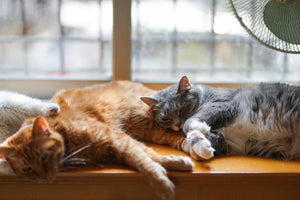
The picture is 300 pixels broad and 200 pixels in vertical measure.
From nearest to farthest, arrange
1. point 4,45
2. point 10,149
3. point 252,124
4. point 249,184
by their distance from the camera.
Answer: point 10,149
point 249,184
point 252,124
point 4,45

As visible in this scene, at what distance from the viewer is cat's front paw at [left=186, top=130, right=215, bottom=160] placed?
1.52 meters

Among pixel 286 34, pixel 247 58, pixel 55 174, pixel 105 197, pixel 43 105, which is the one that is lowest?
pixel 105 197

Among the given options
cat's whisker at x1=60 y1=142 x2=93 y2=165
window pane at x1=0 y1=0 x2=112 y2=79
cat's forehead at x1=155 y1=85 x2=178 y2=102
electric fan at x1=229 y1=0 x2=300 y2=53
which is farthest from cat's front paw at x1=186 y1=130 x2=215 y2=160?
window pane at x1=0 y1=0 x2=112 y2=79

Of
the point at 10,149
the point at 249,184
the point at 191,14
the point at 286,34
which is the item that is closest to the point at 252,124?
the point at 249,184

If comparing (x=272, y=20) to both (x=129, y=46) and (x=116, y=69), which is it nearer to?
(x=129, y=46)

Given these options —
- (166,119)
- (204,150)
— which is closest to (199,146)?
(204,150)

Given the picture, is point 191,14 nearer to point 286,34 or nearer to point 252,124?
point 286,34

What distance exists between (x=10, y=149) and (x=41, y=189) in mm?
278

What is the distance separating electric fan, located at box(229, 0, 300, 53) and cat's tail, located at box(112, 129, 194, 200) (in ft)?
2.81

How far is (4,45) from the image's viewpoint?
7.49 ft

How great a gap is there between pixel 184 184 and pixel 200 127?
33 centimetres

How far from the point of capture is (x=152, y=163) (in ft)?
4.64

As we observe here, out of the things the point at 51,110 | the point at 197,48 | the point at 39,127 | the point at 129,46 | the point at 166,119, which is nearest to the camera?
the point at 39,127

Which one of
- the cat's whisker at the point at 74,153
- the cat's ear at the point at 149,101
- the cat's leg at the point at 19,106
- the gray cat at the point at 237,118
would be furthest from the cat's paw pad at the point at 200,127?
the cat's leg at the point at 19,106
